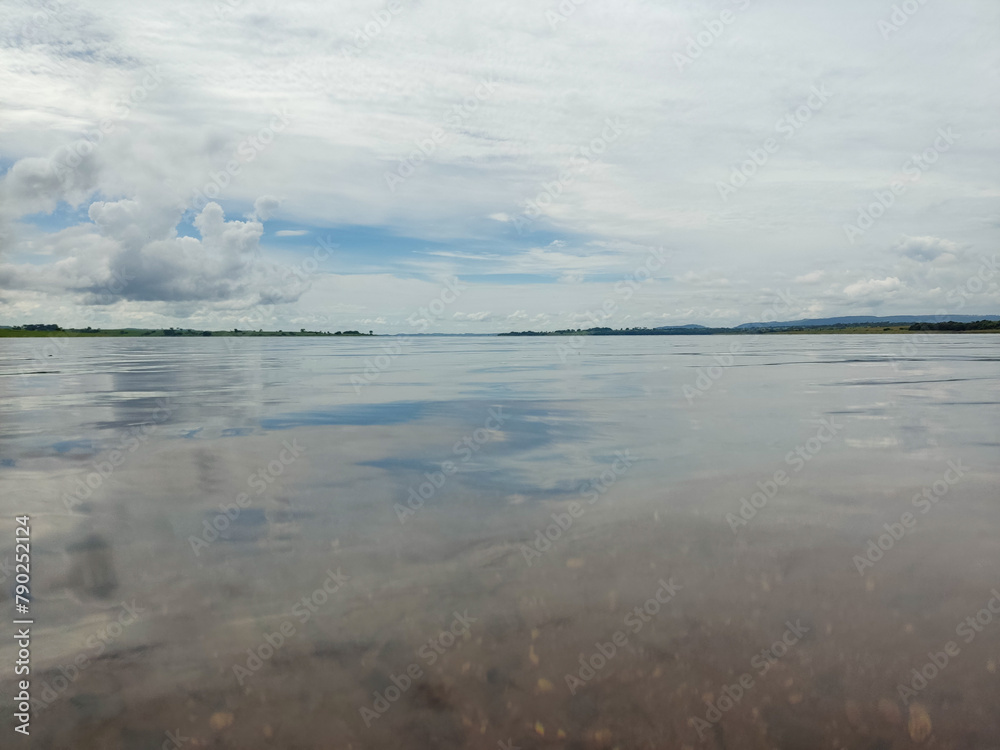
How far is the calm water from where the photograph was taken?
4777 millimetres

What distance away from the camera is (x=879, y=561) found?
764 cm

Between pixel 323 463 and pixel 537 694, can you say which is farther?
pixel 323 463

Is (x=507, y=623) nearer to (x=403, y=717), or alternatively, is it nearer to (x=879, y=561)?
(x=403, y=717)

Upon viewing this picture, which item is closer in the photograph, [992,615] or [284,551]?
[992,615]

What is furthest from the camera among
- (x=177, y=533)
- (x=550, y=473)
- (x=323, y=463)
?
(x=323, y=463)

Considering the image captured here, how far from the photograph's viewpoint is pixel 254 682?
17.1 ft

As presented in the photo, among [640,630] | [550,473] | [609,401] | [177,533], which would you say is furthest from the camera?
[609,401]

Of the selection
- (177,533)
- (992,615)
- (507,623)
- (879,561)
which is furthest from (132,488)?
(992,615)

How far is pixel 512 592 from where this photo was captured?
268 inches

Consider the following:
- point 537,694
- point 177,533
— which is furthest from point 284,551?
point 537,694

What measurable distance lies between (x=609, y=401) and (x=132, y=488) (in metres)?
17.5

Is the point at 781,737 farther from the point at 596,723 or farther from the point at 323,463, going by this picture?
the point at 323,463

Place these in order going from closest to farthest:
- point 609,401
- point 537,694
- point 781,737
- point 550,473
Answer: point 781,737
point 537,694
point 550,473
point 609,401

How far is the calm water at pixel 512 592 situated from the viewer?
15.7 ft
